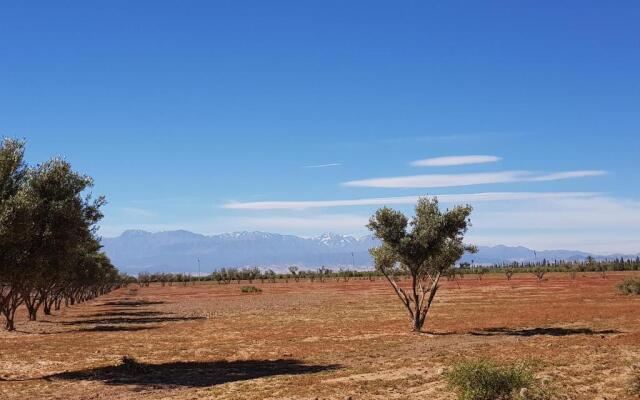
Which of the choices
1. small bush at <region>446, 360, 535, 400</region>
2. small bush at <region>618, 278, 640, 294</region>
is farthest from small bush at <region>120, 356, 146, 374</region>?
small bush at <region>618, 278, 640, 294</region>

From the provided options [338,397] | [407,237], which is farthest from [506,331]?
[338,397]

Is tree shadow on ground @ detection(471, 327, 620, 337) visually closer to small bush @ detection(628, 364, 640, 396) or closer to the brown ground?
the brown ground

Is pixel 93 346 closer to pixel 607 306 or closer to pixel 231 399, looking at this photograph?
pixel 231 399

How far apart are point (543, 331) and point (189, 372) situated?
86.7 ft

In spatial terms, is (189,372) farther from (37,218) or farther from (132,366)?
(37,218)

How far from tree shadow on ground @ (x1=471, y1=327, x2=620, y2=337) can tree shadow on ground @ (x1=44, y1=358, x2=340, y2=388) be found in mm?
17481

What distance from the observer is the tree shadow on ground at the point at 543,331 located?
3888cm

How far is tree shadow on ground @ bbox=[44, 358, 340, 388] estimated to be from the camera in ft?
82.6

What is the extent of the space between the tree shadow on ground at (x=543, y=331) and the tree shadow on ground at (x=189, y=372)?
57.4 feet

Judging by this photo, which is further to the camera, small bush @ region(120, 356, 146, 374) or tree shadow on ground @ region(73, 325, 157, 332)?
tree shadow on ground @ region(73, 325, 157, 332)

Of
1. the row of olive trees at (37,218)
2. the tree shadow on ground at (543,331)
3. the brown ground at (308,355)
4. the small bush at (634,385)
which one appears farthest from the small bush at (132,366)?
the tree shadow on ground at (543,331)

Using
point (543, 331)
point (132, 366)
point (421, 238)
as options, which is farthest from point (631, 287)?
point (132, 366)

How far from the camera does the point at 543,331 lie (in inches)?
1612

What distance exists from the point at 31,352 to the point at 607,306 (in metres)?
55.8
